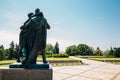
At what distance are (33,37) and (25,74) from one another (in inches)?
56.9

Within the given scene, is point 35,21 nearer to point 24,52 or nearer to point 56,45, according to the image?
point 24,52

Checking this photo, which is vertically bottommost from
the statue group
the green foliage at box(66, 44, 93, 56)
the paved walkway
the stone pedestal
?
the paved walkway

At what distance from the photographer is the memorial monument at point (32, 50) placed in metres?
6.50

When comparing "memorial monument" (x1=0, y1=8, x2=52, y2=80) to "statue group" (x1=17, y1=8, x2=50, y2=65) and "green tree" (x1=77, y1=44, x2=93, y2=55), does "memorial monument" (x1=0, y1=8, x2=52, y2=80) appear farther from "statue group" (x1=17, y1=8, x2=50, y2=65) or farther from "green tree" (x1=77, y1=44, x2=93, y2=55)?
"green tree" (x1=77, y1=44, x2=93, y2=55)

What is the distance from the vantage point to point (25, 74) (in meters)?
6.52

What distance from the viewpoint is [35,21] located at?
693 centimetres

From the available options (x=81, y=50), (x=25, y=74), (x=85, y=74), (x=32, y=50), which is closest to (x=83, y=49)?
(x=81, y=50)

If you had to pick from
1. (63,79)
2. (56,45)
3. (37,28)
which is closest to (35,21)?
(37,28)

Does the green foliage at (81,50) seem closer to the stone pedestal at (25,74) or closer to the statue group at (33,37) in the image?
the statue group at (33,37)

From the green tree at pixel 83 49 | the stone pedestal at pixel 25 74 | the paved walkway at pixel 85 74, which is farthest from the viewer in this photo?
the green tree at pixel 83 49

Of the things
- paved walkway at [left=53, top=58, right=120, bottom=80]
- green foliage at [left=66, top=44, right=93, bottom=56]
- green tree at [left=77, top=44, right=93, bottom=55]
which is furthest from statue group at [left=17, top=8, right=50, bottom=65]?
green tree at [left=77, top=44, right=93, bottom=55]

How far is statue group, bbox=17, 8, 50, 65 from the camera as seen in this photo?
6.84m

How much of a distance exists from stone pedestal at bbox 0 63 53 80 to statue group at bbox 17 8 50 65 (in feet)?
1.29

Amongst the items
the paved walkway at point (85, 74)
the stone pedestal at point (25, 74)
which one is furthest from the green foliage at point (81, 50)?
the stone pedestal at point (25, 74)
